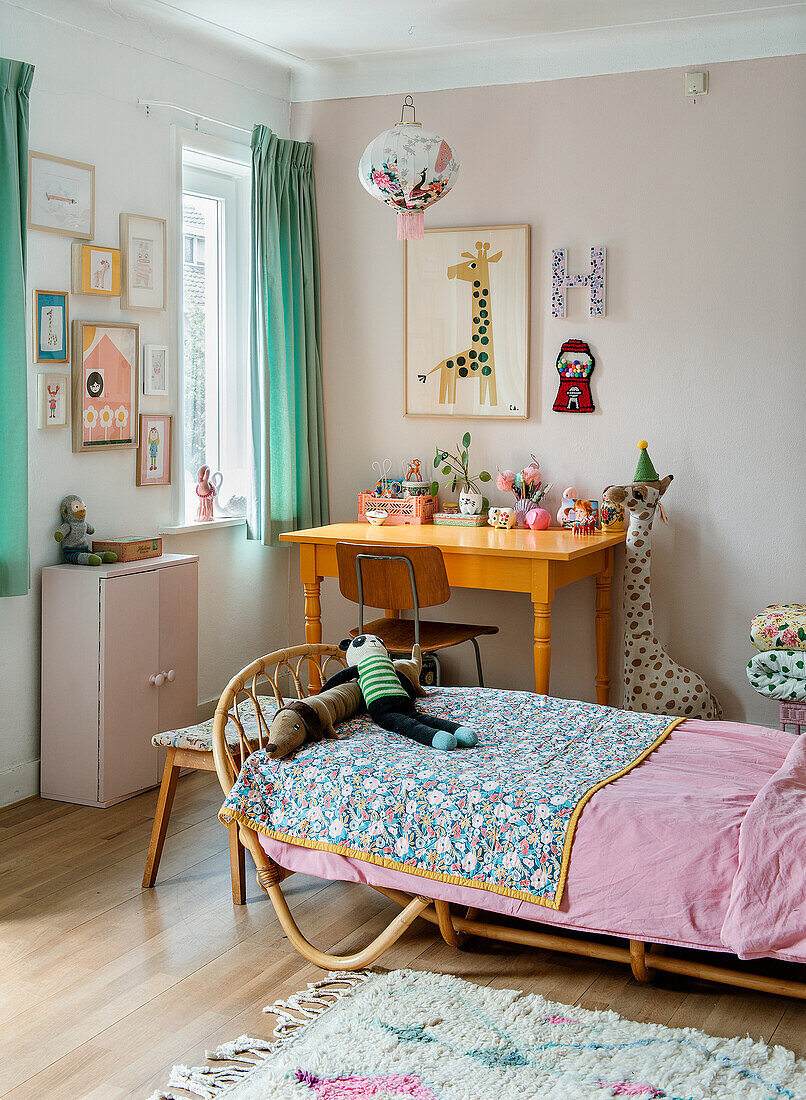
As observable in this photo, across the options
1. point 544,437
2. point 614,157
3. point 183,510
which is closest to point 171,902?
point 183,510

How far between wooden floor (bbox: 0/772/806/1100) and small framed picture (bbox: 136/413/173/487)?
4.48ft

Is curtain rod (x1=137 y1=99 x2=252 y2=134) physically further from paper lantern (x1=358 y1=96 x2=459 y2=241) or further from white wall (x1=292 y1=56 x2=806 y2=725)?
paper lantern (x1=358 y1=96 x2=459 y2=241)

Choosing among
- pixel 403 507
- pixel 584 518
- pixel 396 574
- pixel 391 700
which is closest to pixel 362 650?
pixel 391 700

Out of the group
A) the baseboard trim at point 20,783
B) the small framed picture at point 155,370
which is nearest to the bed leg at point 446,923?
the baseboard trim at point 20,783

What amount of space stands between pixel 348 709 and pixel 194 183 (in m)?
2.45

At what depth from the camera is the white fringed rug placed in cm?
189

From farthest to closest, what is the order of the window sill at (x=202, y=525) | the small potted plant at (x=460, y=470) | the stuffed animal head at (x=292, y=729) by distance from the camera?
the small potted plant at (x=460, y=470) → the window sill at (x=202, y=525) → the stuffed animal head at (x=292, y=729)

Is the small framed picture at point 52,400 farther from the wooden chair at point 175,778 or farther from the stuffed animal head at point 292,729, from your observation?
the stuffed animal head at point 292,729

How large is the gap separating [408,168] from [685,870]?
2.20 meters

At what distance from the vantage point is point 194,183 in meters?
4.21

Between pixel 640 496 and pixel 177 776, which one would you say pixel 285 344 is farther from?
pixel 177 776

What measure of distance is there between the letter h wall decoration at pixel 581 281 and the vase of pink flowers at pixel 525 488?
2.04 feet

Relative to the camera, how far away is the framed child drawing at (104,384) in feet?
11.7

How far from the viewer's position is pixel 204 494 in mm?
4246
